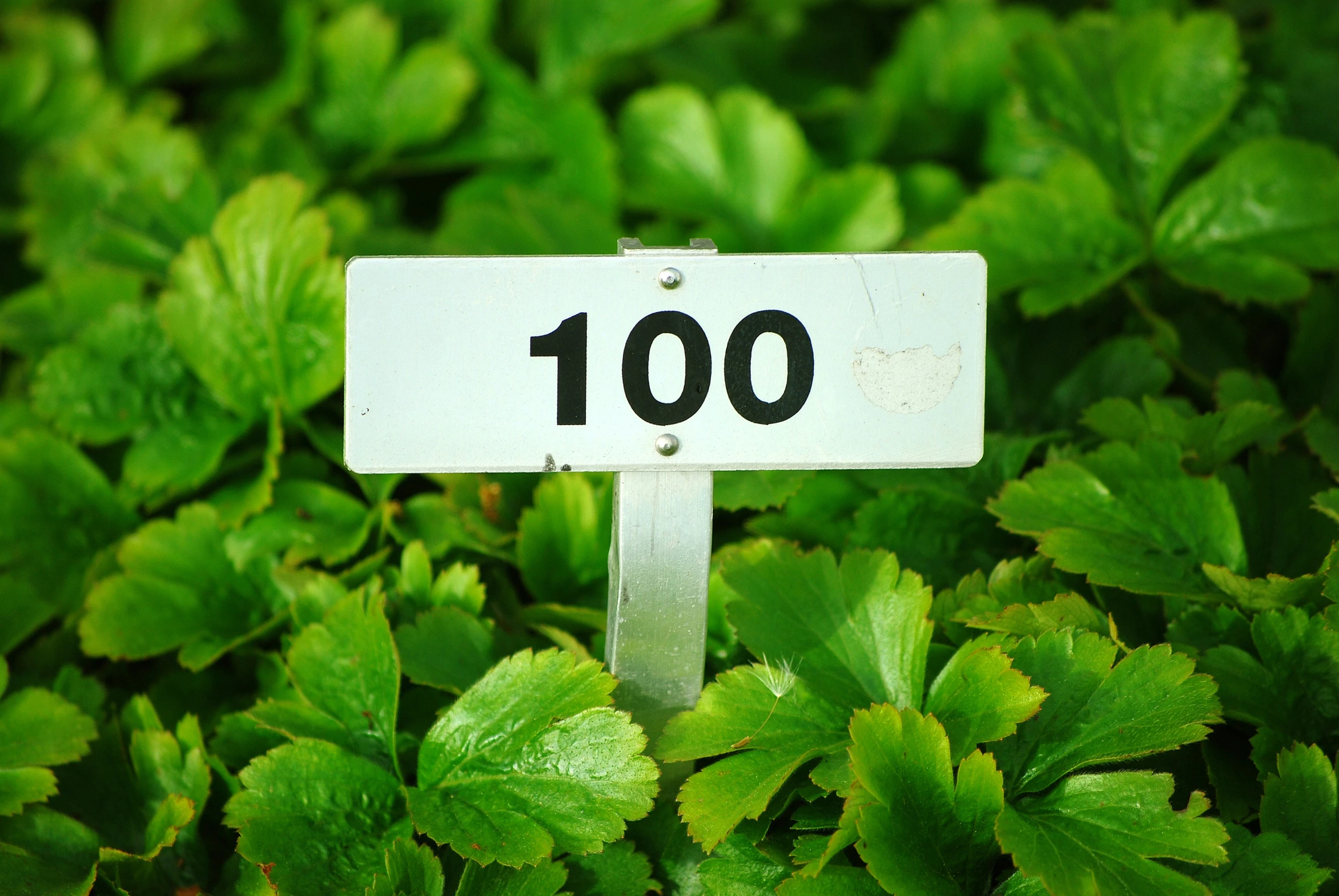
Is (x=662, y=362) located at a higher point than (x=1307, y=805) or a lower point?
higher

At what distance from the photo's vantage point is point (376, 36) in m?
1.78

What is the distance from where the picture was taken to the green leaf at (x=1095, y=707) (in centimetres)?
82

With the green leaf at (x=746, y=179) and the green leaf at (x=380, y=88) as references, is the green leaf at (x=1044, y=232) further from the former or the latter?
the green leaf at (x=380, y=88)

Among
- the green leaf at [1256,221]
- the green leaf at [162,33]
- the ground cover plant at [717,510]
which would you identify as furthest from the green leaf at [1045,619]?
the green leaf at [162,33]

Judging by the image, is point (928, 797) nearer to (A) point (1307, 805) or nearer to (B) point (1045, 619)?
(B) point (1045, 619)

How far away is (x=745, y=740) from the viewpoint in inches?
33.8

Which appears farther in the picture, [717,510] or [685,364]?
[717,510]

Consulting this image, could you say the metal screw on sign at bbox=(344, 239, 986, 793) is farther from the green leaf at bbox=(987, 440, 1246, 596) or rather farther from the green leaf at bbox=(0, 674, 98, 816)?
the green leaf at bbox=(0, 674, 98, 816)

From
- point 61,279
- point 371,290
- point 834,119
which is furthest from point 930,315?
point 61,279

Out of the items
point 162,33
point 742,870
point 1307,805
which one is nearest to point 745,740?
point 742,870

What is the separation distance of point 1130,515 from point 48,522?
121 centimetres

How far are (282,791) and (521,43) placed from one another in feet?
5.12

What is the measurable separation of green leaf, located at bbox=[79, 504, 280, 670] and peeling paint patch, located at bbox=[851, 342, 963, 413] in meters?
0.68

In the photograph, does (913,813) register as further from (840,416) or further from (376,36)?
(376,36)
